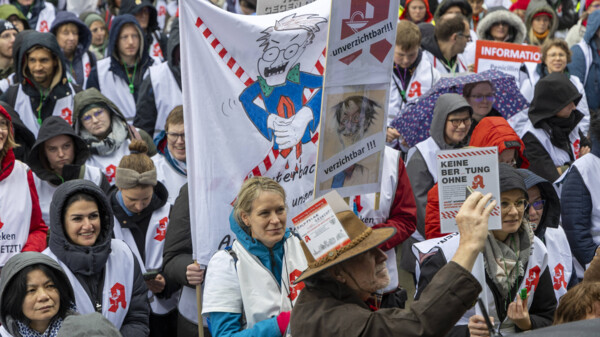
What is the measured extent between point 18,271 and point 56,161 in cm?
213

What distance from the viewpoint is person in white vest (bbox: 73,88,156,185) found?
7.89 m

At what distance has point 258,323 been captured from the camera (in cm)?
478

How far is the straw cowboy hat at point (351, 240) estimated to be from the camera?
12.7 ft

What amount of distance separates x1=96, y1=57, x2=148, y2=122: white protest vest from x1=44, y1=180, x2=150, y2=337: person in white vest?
4.29m

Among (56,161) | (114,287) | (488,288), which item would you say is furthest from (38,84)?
(488,288)

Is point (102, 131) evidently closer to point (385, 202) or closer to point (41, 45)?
point (41, 45)

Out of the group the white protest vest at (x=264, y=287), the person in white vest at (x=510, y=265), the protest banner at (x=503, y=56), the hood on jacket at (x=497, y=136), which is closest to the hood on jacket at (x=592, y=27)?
the protest banner at (x=503, y=56)

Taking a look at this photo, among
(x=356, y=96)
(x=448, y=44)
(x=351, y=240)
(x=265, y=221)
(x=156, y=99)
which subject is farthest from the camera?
(x=448, y=44)

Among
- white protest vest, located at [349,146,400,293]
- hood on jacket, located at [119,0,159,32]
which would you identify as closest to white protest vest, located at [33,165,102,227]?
white protest vest, located at [349,146,400,293]

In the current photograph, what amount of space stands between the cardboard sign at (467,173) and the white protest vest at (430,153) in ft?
9.45

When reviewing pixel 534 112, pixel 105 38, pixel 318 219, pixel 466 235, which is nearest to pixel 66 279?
pixel 318 219

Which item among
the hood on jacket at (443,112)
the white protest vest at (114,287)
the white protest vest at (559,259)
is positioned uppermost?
the hood on jacket at (443,112)

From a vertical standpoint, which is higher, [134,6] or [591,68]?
[134,6]

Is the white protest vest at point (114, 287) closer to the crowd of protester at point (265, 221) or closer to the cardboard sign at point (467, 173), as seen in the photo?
the crowd of protester at point (265, 221)
